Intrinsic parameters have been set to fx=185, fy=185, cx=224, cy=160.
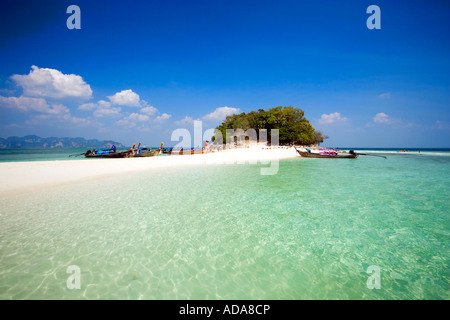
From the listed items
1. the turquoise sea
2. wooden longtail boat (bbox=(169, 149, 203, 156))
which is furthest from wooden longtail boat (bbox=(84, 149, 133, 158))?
the turquoise sea

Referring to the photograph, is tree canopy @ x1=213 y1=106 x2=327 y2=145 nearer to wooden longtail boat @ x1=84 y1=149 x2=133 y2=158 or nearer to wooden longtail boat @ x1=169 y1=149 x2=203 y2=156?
wooden longtail boat @ x1=169 y1=149 x2=203 y2=156

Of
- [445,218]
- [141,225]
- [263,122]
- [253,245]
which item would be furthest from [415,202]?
[263,122]

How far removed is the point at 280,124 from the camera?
68750mm

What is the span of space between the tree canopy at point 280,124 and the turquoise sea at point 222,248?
59416mm

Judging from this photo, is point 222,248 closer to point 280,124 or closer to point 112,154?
point 112,154

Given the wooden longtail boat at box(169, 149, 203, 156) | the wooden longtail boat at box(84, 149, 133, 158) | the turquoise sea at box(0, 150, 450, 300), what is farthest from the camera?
the wooden longtail boat at box(169, 149, 203, 156)

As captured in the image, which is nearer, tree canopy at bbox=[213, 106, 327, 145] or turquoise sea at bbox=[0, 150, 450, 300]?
turquoise sea at bbox=[0, 150, 450, 300]

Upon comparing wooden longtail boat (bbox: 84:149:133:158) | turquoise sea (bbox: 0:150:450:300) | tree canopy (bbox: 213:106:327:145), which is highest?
tree canopy (bbox: 213:106:327:145)

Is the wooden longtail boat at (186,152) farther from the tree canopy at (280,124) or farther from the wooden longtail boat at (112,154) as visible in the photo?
the tree canopy at (280,124)

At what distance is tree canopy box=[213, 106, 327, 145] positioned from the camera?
6500 centimetres

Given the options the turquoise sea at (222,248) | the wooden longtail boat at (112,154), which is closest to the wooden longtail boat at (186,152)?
the wooden longtail boat at (112,154)

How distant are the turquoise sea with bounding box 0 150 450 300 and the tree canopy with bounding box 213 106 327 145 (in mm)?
59416

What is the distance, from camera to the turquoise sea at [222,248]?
327 centimetres
